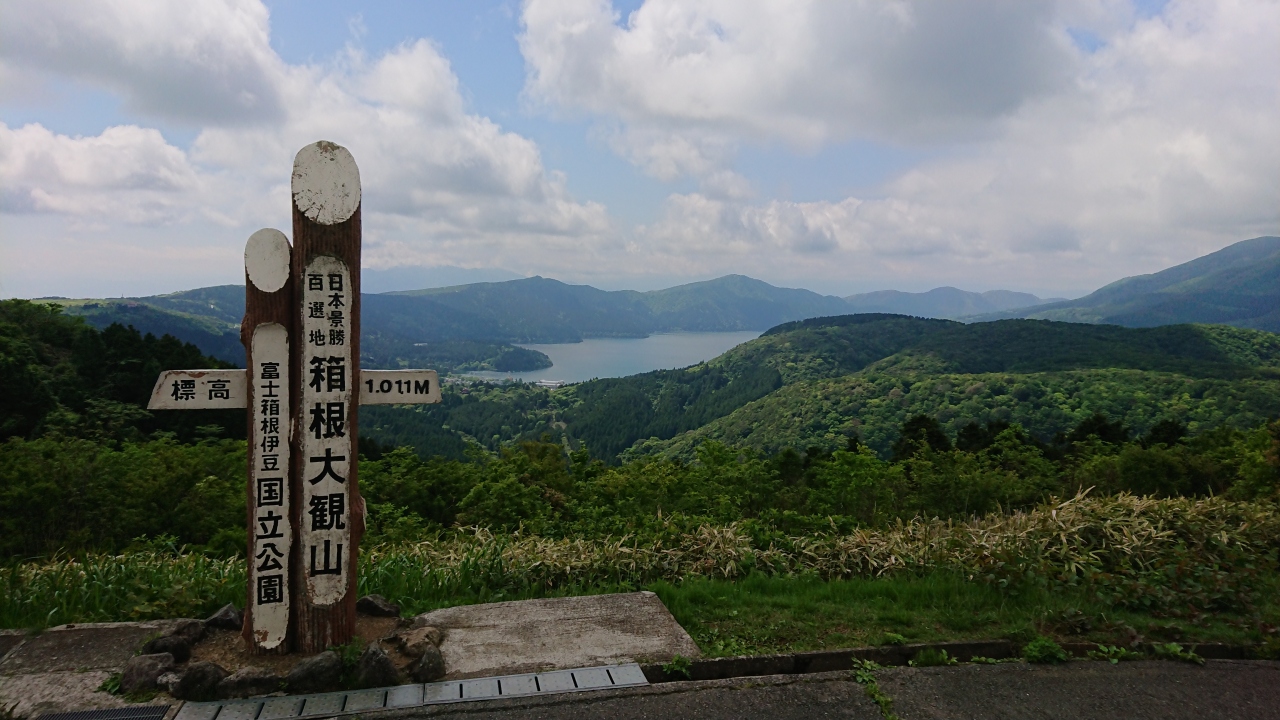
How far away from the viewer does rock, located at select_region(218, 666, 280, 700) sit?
338 centimetres

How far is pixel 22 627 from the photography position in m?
4.12

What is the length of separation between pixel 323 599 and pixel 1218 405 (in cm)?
5160

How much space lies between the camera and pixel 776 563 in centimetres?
560

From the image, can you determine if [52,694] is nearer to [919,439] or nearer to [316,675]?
[316,675]

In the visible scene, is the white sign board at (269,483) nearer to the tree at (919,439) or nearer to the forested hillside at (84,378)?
the forested hillside at (84,378)

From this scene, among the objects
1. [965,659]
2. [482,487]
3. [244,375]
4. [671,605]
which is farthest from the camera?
[482,487]

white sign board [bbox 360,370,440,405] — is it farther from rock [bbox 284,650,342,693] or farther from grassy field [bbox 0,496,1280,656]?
grassy field [bbox 0,496,1280,656]

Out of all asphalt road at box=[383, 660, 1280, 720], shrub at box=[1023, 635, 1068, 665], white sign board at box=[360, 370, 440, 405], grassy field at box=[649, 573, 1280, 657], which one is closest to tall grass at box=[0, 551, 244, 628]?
white sign board at box=[360, 370, 440, 405]

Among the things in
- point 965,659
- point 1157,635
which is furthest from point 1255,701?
point 965,659

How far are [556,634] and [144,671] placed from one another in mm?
2082

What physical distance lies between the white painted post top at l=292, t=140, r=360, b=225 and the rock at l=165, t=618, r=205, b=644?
2.35 meters

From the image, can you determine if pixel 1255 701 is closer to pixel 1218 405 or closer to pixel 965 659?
pixel 965 659

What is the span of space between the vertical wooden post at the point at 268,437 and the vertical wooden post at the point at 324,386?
55 millimetres

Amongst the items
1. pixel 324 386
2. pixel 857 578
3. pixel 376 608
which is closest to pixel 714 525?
pixel 857 578
